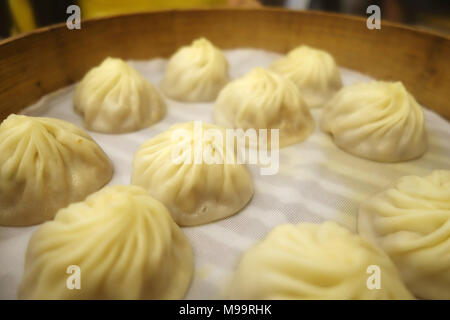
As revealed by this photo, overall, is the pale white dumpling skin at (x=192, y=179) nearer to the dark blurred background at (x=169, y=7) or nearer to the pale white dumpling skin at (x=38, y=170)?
the pale white dumpling skin at (x=38, y=170)

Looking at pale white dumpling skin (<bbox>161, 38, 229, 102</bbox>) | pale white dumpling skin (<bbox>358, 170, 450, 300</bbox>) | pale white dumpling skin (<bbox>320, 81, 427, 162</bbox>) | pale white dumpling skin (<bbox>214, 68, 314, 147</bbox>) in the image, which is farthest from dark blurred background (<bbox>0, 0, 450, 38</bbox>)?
pale white dumpling skin (<bbox>358, 170, 450, 300</bbox>)

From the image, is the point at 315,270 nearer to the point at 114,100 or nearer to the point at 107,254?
the point at 107,254

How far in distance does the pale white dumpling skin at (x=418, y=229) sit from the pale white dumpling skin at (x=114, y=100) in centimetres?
156

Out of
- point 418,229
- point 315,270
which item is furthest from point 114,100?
point 418,229

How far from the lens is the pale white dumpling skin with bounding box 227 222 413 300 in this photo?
1.11 metres

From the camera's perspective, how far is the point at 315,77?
8.55 feet

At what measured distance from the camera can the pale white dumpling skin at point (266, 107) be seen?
7.14 ft

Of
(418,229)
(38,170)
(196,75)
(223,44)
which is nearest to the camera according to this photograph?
(418,229)

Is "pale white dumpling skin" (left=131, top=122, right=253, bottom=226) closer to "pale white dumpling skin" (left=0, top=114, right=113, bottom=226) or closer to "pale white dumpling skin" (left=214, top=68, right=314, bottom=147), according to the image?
"pale white dumpling skin" (left=0, top=114, right=113, bottom=226)

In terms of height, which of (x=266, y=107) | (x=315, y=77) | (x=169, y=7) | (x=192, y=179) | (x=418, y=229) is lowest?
(x=418, y=229)

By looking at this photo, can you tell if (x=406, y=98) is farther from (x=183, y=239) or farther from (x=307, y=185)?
(x=183, y=239)

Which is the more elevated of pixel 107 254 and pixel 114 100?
pixel 114 100

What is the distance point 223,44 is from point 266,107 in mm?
1355

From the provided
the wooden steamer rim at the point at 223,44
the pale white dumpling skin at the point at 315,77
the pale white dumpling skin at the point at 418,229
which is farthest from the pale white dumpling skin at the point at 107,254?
the pale white dumpling skin at the point at 315,77
